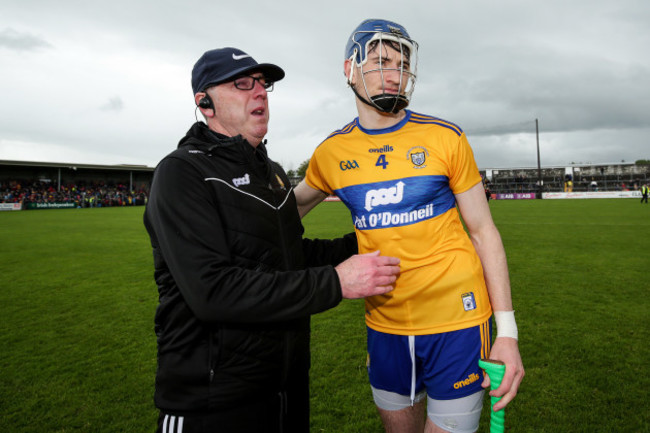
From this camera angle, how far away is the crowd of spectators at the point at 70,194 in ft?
152

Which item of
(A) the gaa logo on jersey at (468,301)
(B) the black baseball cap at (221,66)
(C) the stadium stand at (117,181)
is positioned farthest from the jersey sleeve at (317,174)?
(C) the stadium stand at (117,181)

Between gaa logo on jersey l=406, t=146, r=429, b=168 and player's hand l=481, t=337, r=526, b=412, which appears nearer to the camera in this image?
player's hand l=481, t=337, r=526, b=412

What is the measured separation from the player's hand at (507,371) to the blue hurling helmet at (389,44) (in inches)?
53.2

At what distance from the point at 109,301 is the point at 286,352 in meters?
6.66

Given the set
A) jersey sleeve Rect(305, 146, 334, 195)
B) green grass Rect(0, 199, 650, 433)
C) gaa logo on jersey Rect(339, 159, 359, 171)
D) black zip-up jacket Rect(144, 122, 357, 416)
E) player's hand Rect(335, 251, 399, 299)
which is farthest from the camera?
green grass Rect(0, 199, 650, 433)

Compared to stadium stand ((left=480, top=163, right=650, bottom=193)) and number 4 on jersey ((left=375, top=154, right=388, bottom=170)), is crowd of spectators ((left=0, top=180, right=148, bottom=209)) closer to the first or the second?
stadium stand ((left=480, top=163, right=650, bottom=193))

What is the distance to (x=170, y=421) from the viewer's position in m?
1.80

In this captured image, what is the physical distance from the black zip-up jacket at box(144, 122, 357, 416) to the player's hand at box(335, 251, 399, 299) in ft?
0.17

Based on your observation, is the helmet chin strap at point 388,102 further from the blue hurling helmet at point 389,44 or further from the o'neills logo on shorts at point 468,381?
the o'neills logo on shorts at point 468,381

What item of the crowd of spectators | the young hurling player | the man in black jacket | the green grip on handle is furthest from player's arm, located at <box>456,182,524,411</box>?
the crowd of spectators

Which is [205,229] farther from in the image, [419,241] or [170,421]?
[419,241]

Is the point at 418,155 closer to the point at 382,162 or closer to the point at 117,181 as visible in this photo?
the point at 382,162

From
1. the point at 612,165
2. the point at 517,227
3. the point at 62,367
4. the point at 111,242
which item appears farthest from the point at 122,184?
the point at 612,165

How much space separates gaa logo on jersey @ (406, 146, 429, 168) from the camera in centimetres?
216
